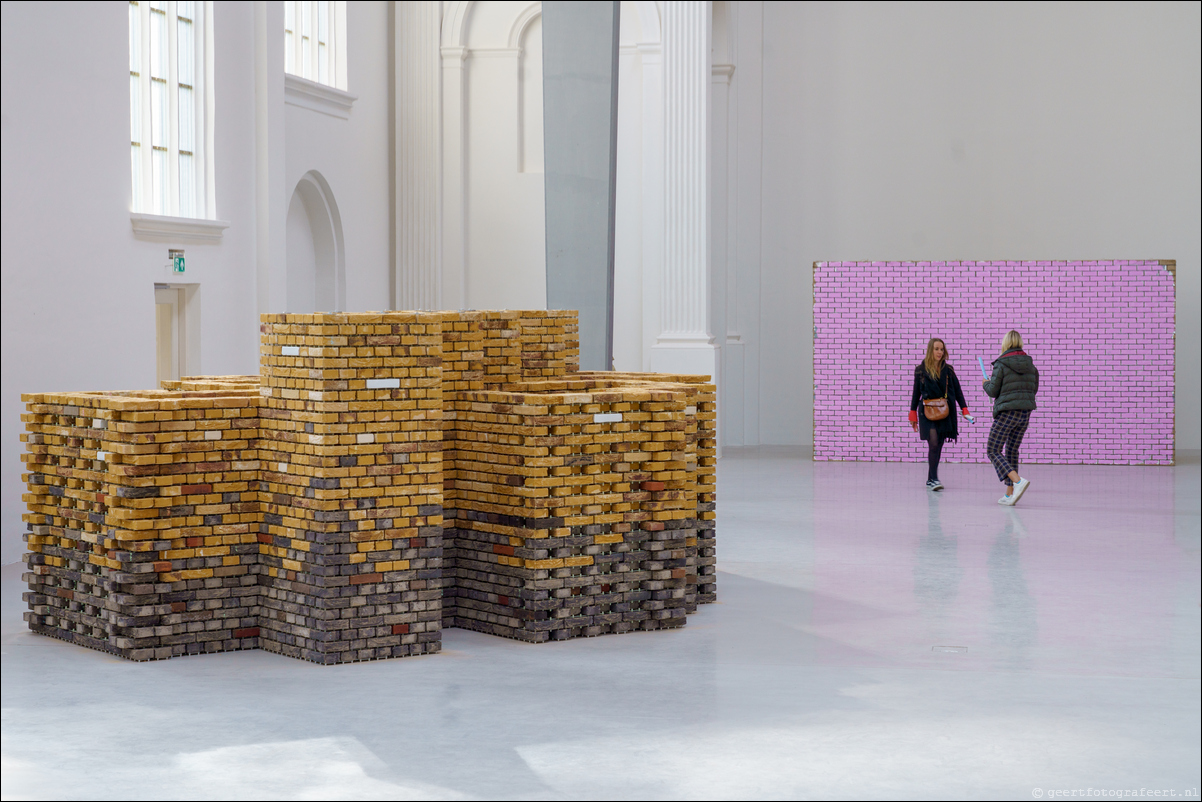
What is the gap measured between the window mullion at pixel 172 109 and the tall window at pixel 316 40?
9.61 ft

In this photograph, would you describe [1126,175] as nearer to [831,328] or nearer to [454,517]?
[831,328]

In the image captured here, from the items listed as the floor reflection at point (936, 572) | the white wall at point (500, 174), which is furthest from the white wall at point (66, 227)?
the white wall at point (500, 174)

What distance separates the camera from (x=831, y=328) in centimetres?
1969

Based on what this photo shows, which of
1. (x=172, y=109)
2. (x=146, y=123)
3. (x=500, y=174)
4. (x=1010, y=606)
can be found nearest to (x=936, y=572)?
(x=1010, y=606)

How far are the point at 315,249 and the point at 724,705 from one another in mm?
13164

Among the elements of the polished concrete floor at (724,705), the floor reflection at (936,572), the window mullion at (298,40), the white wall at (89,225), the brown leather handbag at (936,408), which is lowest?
the polished concrete floor at (724,705)

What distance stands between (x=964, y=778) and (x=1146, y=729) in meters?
1.28

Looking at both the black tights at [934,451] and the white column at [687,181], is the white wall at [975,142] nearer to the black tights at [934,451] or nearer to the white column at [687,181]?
the white column at [687,181]

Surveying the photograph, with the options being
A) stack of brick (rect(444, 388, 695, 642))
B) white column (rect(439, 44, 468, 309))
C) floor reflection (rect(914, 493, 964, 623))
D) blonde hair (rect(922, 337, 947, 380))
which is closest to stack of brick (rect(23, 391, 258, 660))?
stack of brick (rect(444, 388, 695, 642))

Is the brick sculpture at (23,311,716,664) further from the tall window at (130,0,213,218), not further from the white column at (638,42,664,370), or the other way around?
the white column at (638,42,664,370)

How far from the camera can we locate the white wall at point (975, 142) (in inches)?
824

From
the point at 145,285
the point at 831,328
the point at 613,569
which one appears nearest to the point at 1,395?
the point at 145,285

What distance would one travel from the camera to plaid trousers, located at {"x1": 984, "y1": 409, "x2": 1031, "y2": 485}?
14.3 meters

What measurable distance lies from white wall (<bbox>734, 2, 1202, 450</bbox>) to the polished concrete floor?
11.4 meters
